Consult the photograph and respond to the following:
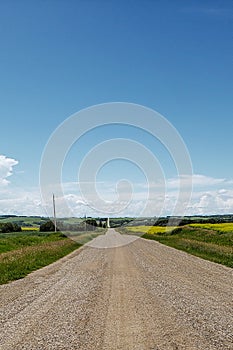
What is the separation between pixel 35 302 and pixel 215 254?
16846 millimetres

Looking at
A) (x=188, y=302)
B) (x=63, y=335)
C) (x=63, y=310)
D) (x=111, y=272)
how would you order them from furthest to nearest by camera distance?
1. (x=111, y=272)
2. (x=188, y=302)
3. (x=63, y=310)
4. (x=63, y=335)

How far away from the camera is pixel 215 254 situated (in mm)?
26312

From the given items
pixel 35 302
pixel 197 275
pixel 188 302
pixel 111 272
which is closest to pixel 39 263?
pixel 111 272

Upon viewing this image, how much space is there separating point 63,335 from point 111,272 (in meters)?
10.6

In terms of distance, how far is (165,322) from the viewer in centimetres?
909

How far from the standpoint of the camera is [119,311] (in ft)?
33.8

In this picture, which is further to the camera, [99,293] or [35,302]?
[99,293]

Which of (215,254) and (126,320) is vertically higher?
(215,254)

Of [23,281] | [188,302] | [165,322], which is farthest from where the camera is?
[23,281]

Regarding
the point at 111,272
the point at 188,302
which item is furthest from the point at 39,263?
the point at 188,302

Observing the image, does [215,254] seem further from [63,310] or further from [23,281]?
[63,310]

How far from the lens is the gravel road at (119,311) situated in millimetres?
7652

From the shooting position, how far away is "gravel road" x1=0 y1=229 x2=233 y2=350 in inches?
301

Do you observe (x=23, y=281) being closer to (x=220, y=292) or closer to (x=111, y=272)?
(x=111, y=272)
